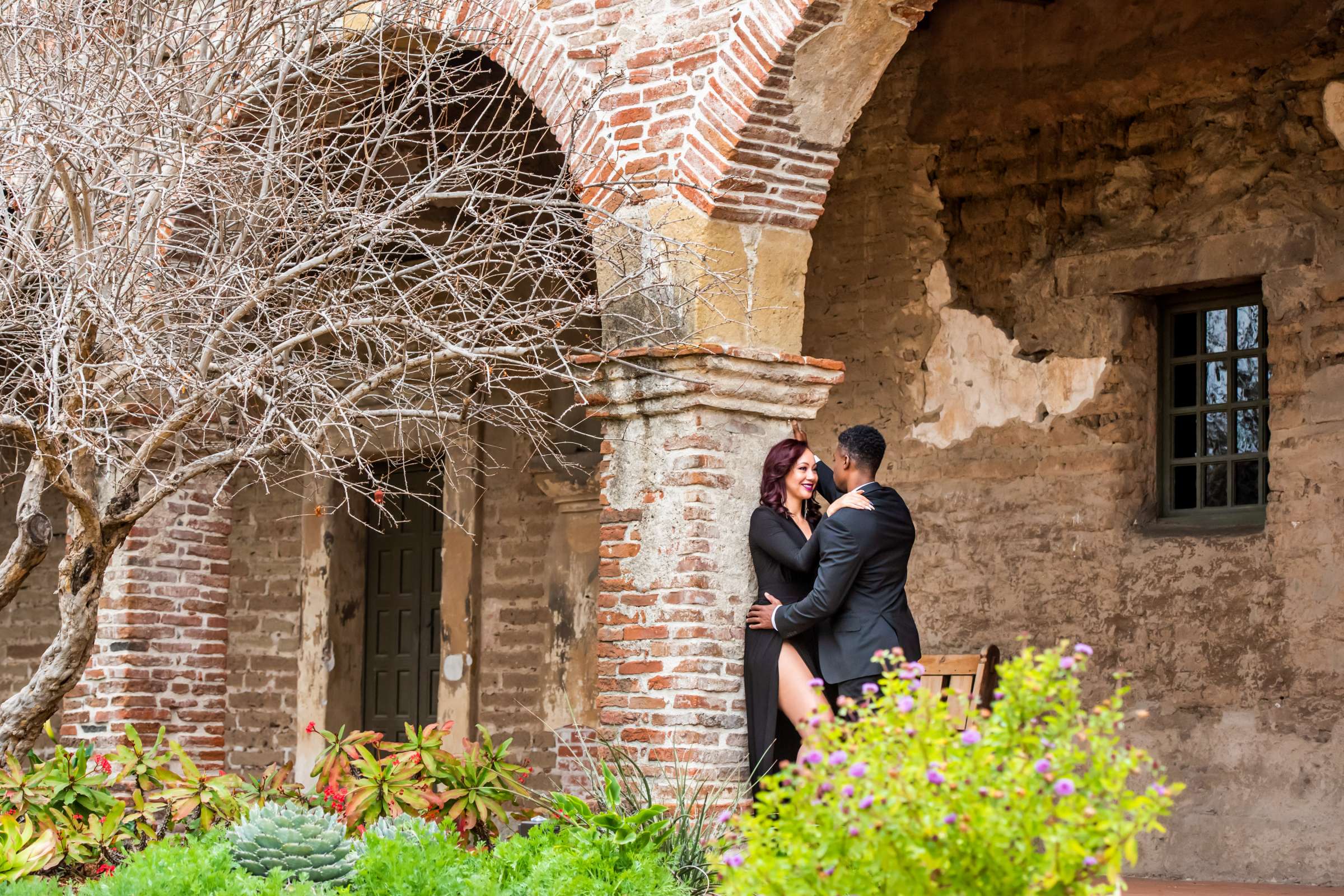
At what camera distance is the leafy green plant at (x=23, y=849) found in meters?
5.55

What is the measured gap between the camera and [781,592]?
609 centimetres

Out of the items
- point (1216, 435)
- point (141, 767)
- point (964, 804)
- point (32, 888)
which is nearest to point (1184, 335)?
point (1216, 435)

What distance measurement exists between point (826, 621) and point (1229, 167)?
136 inches

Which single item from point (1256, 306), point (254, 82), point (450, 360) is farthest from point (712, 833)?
point (1256, 306)

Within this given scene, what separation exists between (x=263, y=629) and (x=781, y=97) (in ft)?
20.5

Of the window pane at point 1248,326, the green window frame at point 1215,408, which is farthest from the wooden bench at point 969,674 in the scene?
the window pane at point 1248,326

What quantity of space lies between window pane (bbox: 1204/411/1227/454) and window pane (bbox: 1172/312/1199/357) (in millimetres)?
352

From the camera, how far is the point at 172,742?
262 inches

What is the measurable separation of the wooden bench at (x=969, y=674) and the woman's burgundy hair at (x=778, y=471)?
810 mm

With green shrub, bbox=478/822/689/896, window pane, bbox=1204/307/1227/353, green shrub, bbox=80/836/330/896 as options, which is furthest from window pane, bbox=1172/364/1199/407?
green shrub, bbox=80/836/330/896

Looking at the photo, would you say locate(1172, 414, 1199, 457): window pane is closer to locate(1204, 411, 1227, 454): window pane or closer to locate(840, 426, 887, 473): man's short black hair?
locate(1204, 411, 1227, 454): window pane

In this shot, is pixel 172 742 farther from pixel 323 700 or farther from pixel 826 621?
pixel 323 700

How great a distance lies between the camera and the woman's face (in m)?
6.16

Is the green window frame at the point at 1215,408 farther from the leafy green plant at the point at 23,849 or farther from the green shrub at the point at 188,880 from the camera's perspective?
the leafy green plant at the point at 23,849
